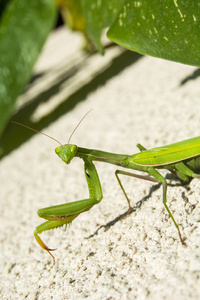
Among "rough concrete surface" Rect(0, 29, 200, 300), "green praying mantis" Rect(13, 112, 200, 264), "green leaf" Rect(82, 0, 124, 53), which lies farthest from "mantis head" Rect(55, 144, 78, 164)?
"green leaf" Rect(82, 0, 124, 53)

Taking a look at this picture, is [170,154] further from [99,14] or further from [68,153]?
[99,14]

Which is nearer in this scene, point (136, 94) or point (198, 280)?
point (198, 280)

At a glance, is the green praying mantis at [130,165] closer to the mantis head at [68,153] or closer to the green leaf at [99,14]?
the mantis head at [68,153]

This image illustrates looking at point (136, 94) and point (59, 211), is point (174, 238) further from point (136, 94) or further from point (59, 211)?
point (136, 94)

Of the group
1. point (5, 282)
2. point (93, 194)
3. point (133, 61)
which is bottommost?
point (133, 61)

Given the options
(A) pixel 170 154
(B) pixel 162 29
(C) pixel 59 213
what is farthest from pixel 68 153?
(B) pixel 162 29

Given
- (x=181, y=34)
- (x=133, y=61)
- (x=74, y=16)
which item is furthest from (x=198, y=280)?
(x=74, y=16)

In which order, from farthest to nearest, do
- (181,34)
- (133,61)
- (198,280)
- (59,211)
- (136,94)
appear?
(133,61) → (136,94) → (59,211) → (181,34) → (198,280)
